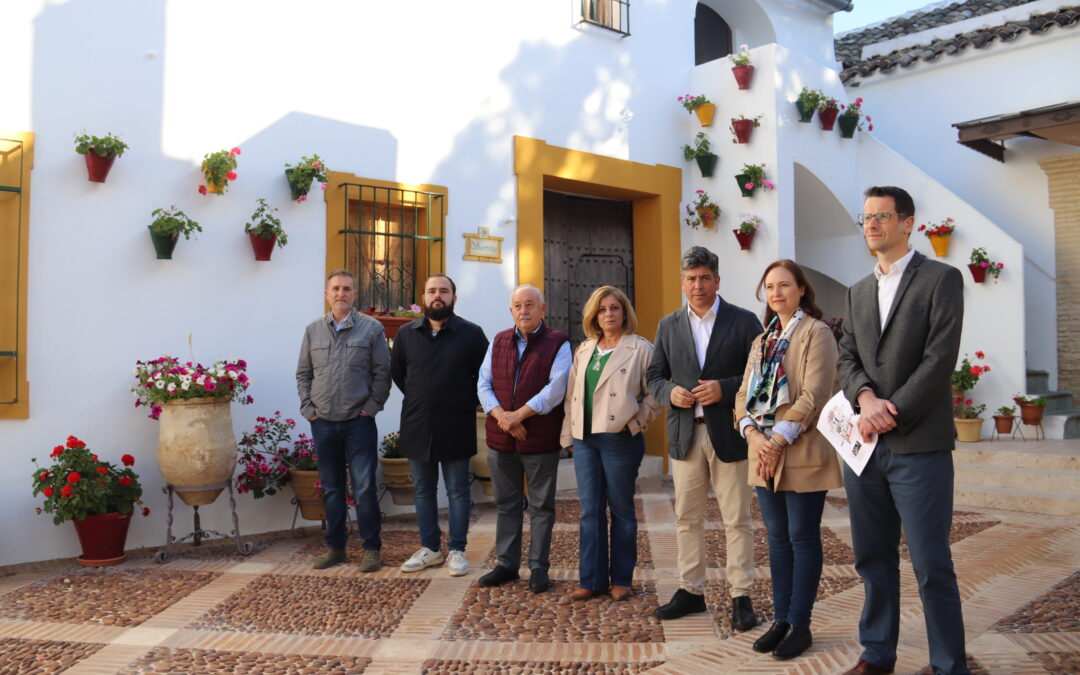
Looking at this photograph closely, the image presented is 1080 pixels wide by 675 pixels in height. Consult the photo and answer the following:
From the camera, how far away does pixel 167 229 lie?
5637 mm

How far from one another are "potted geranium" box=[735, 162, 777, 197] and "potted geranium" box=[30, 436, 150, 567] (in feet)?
20.7

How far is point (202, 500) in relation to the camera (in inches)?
219

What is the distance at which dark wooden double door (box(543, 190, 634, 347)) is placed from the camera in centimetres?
877

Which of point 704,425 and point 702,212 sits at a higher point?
point 702,212

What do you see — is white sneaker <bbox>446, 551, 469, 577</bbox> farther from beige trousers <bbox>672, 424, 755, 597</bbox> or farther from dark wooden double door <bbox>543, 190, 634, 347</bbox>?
dark wooden double door <bbox>543, 190, 634, 347</bbox>

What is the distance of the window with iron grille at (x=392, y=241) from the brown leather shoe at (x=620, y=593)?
3.40 meters

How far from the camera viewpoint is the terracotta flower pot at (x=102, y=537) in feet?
17.1

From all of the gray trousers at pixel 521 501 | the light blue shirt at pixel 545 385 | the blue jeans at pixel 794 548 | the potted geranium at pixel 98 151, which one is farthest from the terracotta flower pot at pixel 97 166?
the blue jeans at pixel 794 548

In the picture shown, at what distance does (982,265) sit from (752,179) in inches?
103

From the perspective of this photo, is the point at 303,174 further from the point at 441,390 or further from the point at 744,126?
the point at 744,126

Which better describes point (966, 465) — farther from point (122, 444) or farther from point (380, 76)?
point (122, 444)

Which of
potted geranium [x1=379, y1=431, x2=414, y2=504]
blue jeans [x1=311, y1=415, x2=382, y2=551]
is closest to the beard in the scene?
blue jeans [x1=311, y1=415, x2=382, y2=551]

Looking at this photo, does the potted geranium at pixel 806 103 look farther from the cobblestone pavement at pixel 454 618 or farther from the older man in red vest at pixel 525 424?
the older man in red vest at pixel 525 424

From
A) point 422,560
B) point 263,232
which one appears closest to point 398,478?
point 422,560
